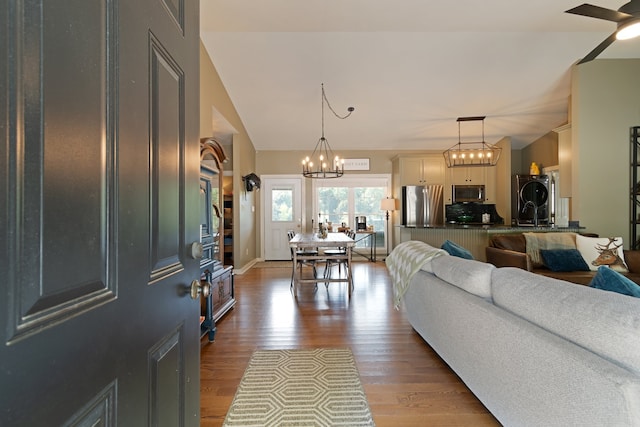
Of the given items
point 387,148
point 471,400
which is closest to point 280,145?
point 387,148

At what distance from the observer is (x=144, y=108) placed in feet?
2.24

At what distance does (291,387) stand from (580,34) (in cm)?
547

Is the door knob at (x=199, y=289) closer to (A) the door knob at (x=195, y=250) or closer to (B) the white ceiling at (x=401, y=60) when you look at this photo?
(A) the door knob at (x=195, y=250)

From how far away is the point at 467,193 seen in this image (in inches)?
259

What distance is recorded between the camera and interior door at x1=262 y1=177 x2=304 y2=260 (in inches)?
270

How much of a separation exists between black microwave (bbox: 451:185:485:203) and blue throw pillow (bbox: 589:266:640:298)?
5.51 m

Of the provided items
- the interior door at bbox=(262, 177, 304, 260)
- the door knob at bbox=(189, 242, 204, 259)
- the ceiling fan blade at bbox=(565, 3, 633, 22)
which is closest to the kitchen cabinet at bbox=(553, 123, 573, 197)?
the ceiling fan blade at bbox=(565, 3, 633, 22)

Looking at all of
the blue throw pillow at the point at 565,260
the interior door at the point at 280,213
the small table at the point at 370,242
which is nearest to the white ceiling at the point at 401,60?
the interior door at the point at 280,213

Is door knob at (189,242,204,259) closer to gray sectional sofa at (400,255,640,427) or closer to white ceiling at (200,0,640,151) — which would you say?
gray sectional sofa at (400,255,640,427)

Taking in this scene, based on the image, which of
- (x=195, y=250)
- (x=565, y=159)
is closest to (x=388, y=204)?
(x=565, y=159)

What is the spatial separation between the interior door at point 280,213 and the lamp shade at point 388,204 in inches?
74.7

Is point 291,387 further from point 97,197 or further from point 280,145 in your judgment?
point 280,145

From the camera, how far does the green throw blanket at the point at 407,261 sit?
2.39 meters

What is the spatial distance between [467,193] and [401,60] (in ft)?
12.1
